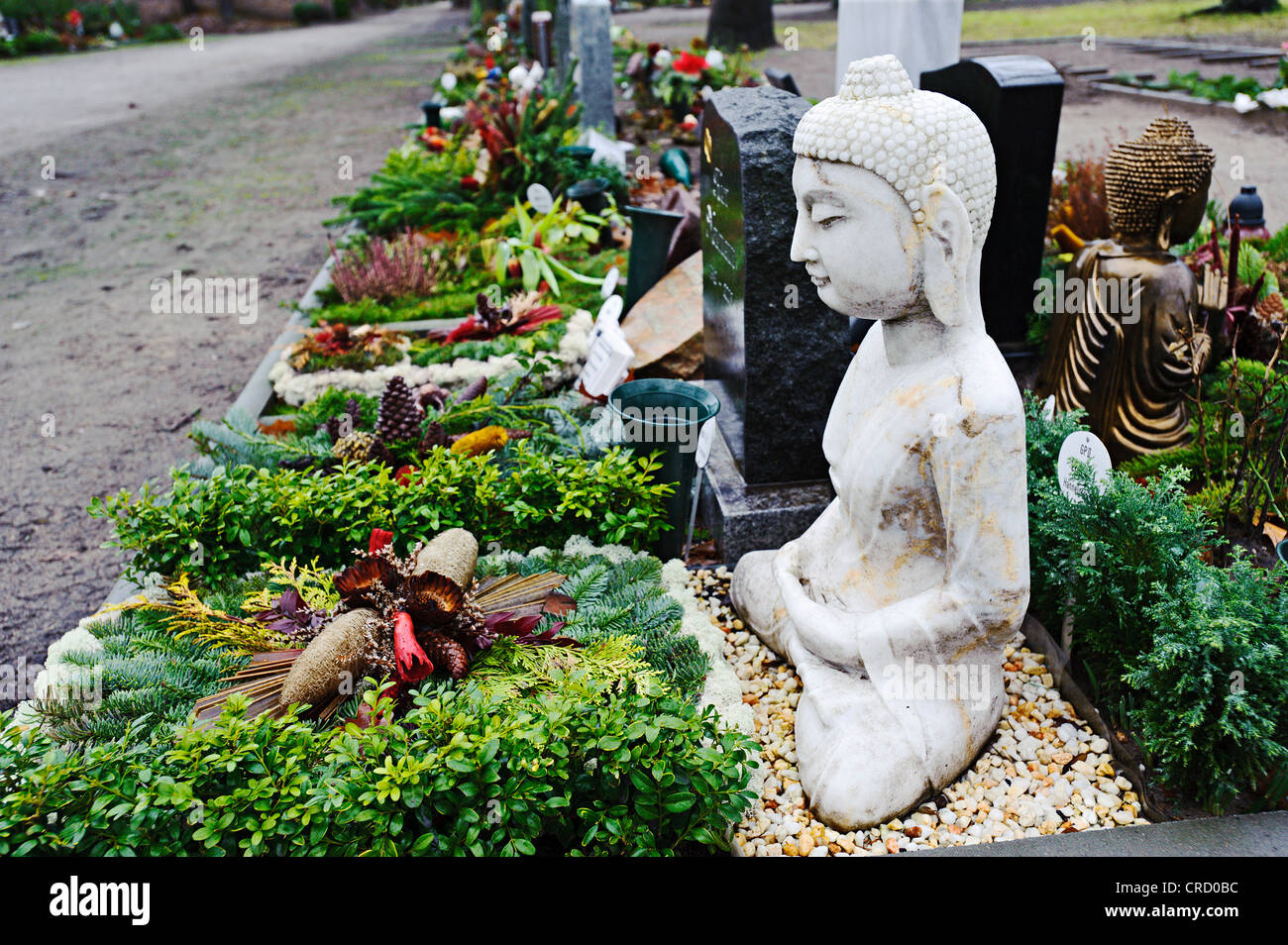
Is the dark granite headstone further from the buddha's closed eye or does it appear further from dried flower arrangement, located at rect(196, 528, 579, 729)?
dried flower arrangement, located at rect(196, 528, 579, 729)

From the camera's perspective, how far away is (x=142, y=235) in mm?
9891

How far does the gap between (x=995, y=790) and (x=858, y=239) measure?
5.28 feet

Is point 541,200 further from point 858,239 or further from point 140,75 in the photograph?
point 140,75

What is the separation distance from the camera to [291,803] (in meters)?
2.29

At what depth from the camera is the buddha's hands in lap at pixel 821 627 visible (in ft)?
9.16

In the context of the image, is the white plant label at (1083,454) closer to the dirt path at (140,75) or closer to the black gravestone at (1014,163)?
the black gravestone at (1014,163)

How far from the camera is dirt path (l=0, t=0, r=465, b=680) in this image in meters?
5.08

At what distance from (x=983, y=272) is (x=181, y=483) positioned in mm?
3943

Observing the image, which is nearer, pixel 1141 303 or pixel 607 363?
pixel 1141 303

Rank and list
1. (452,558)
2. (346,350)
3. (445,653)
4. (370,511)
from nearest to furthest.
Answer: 1. (445,653)
2. (452,558)
3. (370,511)
4. (346,350)

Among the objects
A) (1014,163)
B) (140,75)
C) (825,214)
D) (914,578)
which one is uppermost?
(140,75)

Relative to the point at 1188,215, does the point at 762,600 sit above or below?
below

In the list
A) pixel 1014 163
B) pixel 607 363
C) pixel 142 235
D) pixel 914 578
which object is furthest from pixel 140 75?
pixel 914 578

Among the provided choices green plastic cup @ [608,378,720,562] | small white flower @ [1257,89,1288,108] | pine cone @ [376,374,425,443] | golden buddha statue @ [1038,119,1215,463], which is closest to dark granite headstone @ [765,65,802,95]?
golden buddha statue @ [1038,119,1215,463]
